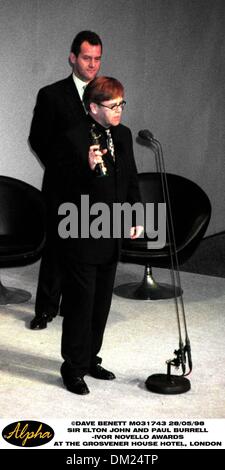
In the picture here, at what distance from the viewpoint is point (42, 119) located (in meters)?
5.31

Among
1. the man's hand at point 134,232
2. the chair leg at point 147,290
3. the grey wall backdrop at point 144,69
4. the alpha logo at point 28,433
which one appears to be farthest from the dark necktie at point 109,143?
the grey wall backdrop at point 144,69

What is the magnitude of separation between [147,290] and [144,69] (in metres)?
2.49

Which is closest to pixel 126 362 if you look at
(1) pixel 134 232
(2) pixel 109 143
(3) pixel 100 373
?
(3) pixel 100 373

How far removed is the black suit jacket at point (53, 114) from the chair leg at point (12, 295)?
3.27ft

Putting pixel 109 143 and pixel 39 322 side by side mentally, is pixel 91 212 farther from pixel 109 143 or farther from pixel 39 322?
pixel 39 322

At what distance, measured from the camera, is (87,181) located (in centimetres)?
396

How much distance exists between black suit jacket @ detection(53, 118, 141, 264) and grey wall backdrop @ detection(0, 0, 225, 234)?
106 inches

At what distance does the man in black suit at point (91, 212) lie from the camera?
3891mm

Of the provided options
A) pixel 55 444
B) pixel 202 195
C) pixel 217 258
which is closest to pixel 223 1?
pixel 217 258

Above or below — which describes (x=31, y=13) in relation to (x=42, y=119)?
above

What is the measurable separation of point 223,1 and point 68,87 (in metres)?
3.76

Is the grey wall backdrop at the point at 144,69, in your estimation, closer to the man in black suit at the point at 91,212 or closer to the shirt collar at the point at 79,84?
the shirt collar at the point at 79,84
